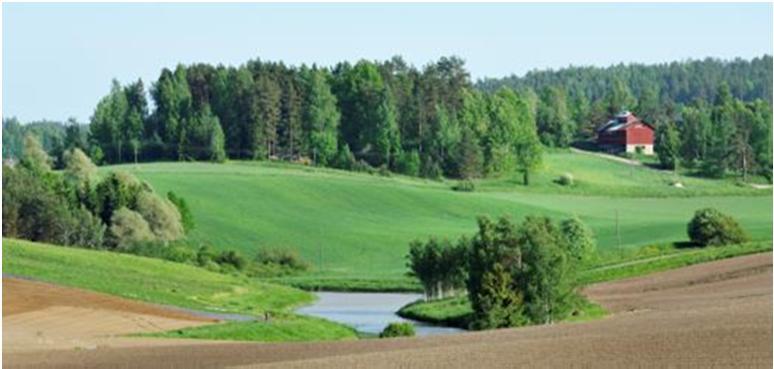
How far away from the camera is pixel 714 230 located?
91.6m

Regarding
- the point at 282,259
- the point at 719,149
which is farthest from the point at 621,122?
the point at 282,259

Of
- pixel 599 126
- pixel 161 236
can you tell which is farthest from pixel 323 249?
pixel 599 126

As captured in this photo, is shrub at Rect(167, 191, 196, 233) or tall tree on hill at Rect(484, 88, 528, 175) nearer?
shrub at Rect(167, 191, 196, 233)

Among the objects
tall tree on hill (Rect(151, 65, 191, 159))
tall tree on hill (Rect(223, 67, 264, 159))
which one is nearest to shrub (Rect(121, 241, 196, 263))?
tall tree on hill (Rect(223, 67, 264, 159))

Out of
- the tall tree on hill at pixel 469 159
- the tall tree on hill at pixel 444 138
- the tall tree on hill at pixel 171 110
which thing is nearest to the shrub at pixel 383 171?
the tall tree on hill at pixel 444 138

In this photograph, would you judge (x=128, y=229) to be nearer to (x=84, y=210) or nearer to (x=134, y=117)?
(x=84, y=210)

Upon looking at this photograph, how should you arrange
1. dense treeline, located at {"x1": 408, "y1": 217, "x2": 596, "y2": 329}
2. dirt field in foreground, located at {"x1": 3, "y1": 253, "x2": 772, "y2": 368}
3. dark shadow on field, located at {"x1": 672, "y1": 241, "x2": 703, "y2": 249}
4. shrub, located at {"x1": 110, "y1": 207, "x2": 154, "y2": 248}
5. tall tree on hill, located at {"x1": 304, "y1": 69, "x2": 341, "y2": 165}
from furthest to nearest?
1. tall tree on hill, located at {"x1": 304, "y1": 69, "x2": 341, "y2": 165}
2. shrub, located at {"x1": 110, "y1": 207, "x2": 154, "y2": 248}
3. dark shadow on field, located at {"x1": 672, "y1": 241, "x2": 703, "y2": 249}
4. dense treeline, located at {"x1": 408, "y1": 217, "x2": 596, "y2": 329}
5. dirt field in foreground, located at {"x1": 3, "y1": 253, "x2": 772, "y2": 368}

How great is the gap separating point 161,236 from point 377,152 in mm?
49707

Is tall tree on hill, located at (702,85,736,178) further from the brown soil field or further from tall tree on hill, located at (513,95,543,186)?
the brown soil field

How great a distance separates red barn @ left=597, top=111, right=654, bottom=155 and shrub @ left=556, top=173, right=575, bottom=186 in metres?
29.8

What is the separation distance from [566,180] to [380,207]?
25690 mm

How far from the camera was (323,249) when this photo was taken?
10106 centimetres

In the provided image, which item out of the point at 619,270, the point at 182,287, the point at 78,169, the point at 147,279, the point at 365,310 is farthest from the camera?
the point at 78,169

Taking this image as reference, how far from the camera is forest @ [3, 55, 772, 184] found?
141125 mm
